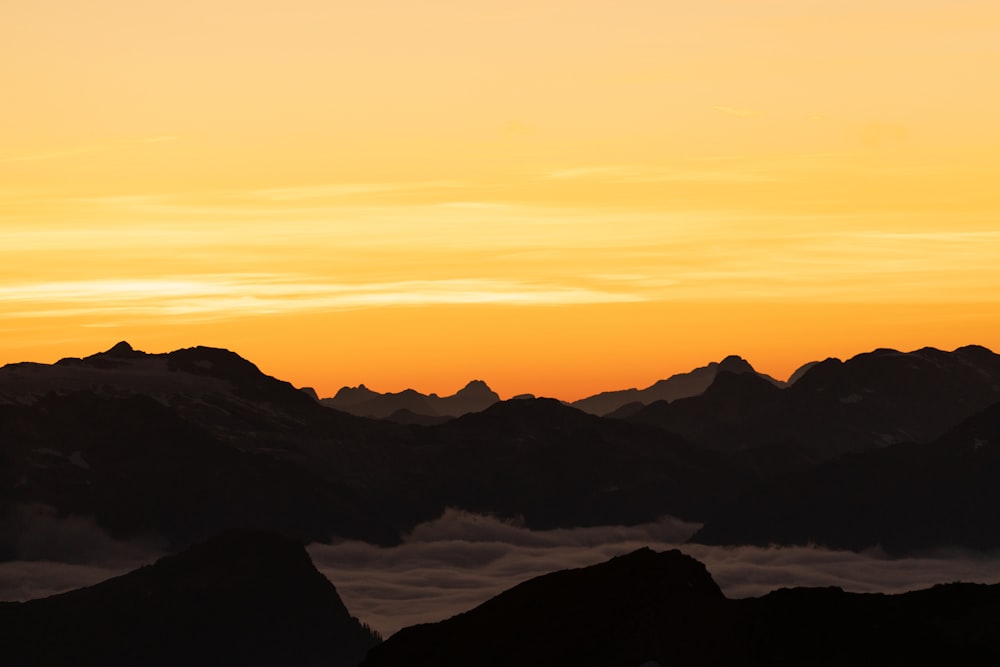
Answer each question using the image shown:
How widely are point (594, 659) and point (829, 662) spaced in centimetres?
2607

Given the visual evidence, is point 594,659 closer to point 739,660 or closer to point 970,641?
point 739,660

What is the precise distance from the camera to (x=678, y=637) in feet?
652

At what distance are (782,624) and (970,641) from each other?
20712 mm

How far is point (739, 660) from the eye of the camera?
195m

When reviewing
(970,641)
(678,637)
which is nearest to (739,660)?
(678,637)

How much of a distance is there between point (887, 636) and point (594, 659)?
1275 inches

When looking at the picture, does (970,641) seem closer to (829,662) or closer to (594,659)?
(829,662)

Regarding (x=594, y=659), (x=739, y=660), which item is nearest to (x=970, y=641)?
(x=739, y=660)

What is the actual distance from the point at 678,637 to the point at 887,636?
23.0 metres

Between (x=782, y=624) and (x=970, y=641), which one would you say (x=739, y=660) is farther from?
(x=970, y=641)

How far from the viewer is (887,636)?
634 feet

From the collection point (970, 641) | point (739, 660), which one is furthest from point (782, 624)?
point (970, 641)

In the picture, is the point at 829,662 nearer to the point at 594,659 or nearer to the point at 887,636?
the point at 887,636

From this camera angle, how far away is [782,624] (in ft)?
656
